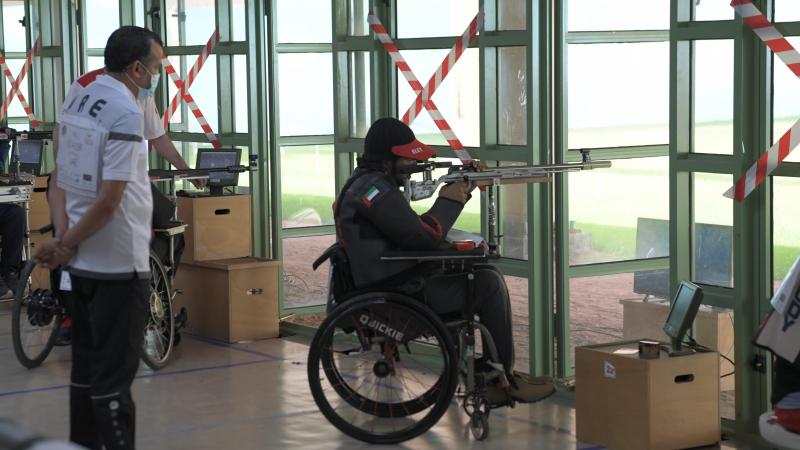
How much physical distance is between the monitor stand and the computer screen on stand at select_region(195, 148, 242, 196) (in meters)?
3.26

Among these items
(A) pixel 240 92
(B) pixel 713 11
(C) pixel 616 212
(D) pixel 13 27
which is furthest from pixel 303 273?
(D) pixel 13 27

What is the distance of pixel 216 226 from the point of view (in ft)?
24.6

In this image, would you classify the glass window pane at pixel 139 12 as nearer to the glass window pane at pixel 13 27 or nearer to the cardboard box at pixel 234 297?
the cardboard box at pixel 234 297

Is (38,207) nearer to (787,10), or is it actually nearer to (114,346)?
(114,346)

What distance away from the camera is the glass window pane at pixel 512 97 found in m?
6.03

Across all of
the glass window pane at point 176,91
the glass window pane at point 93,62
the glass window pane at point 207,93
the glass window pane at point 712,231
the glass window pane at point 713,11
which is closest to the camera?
the glass window pane at point 713,11

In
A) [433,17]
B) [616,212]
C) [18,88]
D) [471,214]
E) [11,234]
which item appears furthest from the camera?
[18,88]

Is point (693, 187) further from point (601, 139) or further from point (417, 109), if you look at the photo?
point (417, 109)

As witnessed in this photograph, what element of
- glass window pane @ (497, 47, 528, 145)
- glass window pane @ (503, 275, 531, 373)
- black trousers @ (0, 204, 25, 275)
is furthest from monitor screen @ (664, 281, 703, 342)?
black trousers @ (0, 204, 25, 275)

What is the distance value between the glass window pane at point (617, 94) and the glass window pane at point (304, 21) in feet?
7.37

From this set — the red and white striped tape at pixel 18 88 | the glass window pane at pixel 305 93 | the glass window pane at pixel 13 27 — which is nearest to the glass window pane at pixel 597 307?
the glass window pane at pixel 305 93

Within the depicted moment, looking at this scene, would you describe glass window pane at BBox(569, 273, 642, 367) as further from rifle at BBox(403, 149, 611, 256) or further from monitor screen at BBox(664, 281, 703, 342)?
monitor screen at BBox(664, 281, 703, 342)

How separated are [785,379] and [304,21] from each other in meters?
4.66

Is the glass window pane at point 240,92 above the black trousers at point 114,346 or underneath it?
above
